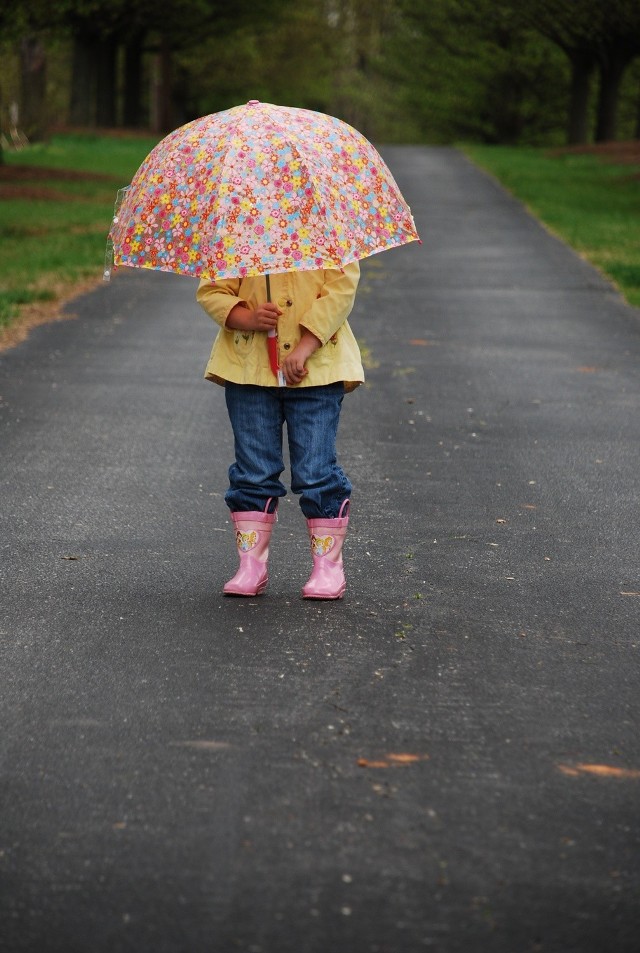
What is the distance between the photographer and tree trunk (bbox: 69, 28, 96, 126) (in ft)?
144

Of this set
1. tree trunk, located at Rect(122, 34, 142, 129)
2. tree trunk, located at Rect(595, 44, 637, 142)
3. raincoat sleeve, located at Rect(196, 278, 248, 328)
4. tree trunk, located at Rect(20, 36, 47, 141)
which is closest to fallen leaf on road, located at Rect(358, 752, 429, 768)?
raincoat sleeve, located at Rect(196, 278, 248, 328)

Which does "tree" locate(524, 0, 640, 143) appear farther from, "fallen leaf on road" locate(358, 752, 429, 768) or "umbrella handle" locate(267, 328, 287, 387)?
"fallen leaf on road" locate(358, 752, 429, 768)

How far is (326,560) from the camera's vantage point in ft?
17.0

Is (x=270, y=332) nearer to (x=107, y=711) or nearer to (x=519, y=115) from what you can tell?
(x=107, y=711)

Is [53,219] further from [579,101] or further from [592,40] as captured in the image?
[579,101]

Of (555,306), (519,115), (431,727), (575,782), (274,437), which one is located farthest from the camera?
(519,115)

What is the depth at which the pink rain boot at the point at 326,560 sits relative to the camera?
5.19 metres

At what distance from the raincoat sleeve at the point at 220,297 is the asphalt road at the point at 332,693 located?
1.09m

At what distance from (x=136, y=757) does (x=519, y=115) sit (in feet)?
190

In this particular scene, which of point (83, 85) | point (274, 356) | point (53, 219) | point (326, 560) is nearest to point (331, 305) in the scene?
point (274, 356)

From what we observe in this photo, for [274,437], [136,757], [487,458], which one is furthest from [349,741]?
[487,458]

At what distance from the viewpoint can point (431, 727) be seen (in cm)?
400

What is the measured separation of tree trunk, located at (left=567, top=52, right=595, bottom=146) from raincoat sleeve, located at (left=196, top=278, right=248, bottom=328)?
43752 millimetres

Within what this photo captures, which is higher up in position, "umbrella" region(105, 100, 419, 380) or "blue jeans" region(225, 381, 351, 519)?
"umbrella" region(105, 100, 419, 380)
